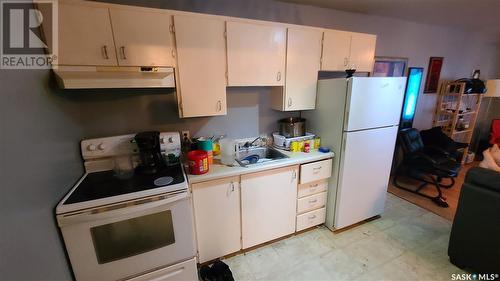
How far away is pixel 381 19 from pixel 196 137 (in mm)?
2930

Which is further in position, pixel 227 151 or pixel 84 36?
pixel 227 151

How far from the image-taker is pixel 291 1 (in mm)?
2180

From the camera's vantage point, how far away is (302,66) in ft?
6.75

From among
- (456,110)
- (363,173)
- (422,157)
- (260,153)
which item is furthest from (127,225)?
(456,110)

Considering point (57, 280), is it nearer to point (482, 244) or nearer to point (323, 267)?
point (323, 267)

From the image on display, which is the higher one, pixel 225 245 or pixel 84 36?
pixel 84 36

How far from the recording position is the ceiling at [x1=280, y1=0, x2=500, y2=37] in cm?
228

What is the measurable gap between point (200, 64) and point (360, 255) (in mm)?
2247

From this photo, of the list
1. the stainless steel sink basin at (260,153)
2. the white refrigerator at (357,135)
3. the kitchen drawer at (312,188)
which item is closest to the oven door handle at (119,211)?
the stainless steel sink basin at (260,153)

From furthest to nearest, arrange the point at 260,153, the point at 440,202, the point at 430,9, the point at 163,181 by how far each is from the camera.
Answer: the point at 440,202 → the point at 430,9 → the point at 260,153 → the point at 163,181

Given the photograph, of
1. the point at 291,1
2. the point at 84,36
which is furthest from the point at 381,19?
the point at 84,36

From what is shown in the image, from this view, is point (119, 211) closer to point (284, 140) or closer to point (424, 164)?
point (284, 140)

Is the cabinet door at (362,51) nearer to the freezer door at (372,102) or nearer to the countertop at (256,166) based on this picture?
the freezer door at (372,102)

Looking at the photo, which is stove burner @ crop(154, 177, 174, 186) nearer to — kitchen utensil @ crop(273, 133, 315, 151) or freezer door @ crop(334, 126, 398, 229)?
kitchen utensil @ crop(273, 133, 315, 151)
